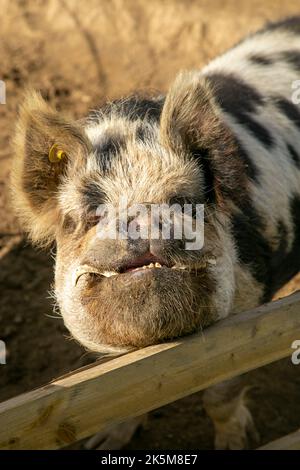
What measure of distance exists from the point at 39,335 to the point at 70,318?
6.61 feet

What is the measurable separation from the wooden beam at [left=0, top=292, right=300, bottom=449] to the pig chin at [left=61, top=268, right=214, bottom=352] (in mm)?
79

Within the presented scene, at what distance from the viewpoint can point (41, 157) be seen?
3.69m

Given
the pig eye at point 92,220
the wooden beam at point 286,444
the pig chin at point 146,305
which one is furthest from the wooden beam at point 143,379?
the pig eye at point 92,220

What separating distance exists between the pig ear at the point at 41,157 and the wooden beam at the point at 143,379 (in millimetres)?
1065

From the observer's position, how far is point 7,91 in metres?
8.57

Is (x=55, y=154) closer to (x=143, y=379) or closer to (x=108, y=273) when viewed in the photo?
(x=108, y=273)

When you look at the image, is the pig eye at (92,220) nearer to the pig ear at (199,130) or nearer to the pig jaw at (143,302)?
the pig jaw at (143,302)

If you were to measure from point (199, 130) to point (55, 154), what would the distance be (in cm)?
69

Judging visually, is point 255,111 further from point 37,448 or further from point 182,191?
point 37,448

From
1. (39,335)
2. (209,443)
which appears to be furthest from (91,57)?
(209,443)

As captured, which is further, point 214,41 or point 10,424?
point 214,41

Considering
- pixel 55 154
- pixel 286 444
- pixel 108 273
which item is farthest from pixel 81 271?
pixel 286 444

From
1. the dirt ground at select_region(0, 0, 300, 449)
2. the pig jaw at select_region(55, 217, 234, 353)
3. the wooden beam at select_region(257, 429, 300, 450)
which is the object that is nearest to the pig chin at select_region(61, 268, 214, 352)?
the pig jaw at select_region(55, 217, 234, 353)

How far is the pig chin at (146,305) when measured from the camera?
3051mm
